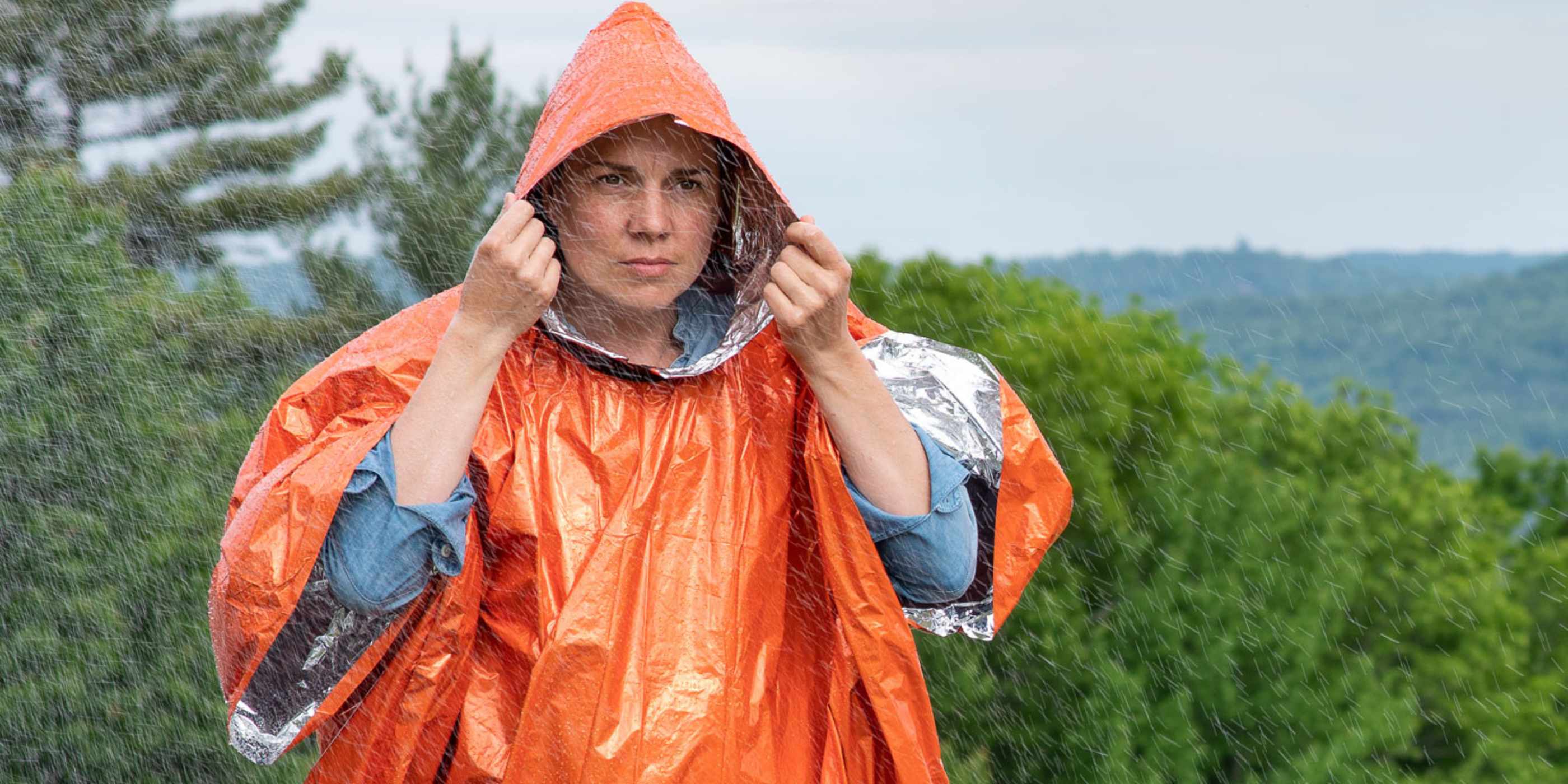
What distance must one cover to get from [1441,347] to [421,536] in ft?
37.9

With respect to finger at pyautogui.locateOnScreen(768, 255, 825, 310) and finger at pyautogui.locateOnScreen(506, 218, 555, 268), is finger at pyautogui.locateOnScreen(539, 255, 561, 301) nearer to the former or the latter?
finger at pyautogui.locateOnScreen(506, 218, 555, 268)

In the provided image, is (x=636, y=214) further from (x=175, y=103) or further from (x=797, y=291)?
(x=175, y=103)

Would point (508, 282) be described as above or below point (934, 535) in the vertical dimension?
above

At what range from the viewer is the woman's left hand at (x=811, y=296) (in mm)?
2184

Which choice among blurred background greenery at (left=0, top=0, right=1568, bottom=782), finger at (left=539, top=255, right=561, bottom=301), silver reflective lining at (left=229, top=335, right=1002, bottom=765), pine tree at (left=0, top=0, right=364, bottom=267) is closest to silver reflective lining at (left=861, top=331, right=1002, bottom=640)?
silver reflective lining at (left=229, top=335, right=1002, bottom=765)

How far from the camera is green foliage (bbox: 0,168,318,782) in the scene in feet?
12.2

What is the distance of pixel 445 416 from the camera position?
207 centimetres

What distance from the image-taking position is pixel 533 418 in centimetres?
229

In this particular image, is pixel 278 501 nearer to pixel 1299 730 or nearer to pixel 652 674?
pixel 652 674

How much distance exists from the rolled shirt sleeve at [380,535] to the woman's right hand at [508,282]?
185 mm

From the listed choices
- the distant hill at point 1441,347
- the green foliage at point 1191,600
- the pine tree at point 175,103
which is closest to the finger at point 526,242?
the green foliage at point 1191,600

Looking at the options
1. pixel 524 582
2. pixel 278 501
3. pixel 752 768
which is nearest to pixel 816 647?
pixel 752 768

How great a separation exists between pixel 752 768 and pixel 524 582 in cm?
38

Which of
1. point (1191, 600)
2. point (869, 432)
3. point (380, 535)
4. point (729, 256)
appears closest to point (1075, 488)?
point (1191, 600)
